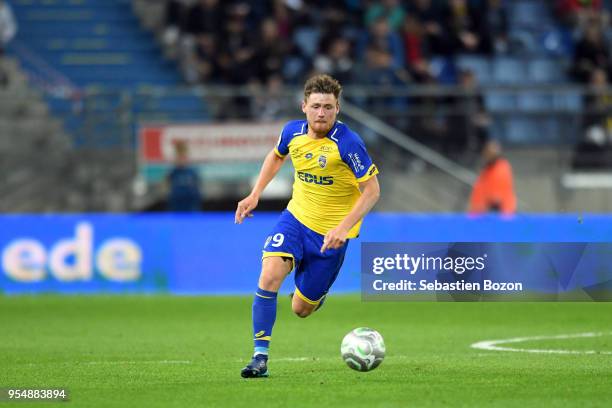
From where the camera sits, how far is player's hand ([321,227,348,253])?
377 inches

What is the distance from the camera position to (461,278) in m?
11.2

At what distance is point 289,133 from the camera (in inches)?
410

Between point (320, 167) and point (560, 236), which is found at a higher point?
point (320, 167)

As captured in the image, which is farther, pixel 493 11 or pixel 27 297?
pixel 493 11

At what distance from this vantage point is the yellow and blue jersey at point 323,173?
1017 cm

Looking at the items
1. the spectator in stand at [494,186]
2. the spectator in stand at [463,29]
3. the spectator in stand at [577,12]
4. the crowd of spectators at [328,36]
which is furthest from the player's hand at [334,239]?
the spectator in stand at [577,12]

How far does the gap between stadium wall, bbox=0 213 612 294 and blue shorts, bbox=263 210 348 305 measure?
8.83m

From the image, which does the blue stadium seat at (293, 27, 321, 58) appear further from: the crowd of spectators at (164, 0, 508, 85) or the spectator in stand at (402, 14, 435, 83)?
the spectator in stand at (402, 14, 435, 83)

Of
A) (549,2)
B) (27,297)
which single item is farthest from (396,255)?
(549,2)

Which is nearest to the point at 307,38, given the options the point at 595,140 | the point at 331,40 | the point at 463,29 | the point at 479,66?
the point at 331,40

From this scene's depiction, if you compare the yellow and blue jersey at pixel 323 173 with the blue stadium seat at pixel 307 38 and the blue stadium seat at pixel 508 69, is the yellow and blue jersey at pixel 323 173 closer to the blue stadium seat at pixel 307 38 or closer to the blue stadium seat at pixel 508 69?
the blue stadium seat at pixel 307 38

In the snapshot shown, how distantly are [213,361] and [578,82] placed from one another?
49.6ft

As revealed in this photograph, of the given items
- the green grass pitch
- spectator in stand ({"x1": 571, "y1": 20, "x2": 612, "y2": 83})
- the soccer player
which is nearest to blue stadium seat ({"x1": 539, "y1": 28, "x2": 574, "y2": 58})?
spectator in stand ({"x1": 571, "y1": 20, "x2": 612, "y2": 83})

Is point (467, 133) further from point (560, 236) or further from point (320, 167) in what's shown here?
point (320, 167)
